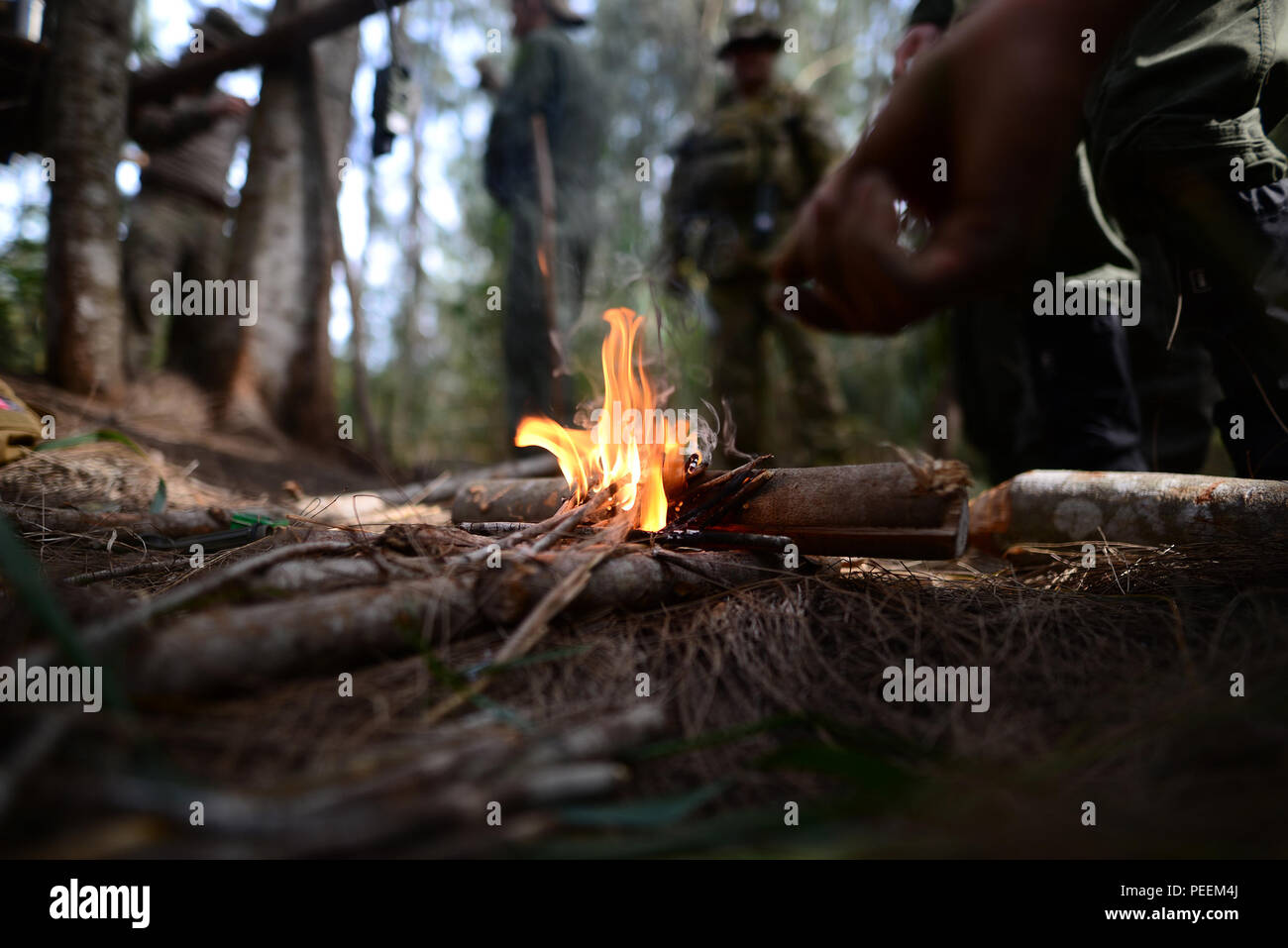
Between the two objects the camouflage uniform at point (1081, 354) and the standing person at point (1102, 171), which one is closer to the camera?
the standing person at point (1102, 171)

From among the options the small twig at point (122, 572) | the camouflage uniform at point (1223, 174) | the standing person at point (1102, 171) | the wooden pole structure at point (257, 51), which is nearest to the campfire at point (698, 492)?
the standing person at point (1102, 171)

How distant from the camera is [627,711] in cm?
125

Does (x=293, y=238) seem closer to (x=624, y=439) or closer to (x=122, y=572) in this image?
(x=122, y=572)

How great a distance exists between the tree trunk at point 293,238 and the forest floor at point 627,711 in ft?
13.5

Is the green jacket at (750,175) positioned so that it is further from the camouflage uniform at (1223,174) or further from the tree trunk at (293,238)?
the camouflage uniform at (1223,174)

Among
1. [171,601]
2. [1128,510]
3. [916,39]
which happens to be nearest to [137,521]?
[171,601]

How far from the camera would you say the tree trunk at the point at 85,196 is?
14.4ft

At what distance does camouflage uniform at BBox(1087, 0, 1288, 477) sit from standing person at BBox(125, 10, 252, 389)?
678cm

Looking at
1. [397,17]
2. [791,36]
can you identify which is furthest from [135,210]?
[791,36]

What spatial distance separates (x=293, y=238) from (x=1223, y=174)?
22.0ft

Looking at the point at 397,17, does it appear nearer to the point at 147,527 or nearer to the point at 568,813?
the point at 147,527

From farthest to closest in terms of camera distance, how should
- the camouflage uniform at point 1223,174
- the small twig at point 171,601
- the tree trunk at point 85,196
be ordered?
the tree trunk at point 85,196 < the camouflage uniform at point 1223,174 < the small twig at point 171,601

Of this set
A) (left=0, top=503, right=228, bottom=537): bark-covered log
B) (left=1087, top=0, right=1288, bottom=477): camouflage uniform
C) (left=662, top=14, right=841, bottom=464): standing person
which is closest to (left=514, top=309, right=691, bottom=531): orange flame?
(left=0, top=503, right=228, bottom=537): bark-covered log

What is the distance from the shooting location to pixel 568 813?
93 cm
